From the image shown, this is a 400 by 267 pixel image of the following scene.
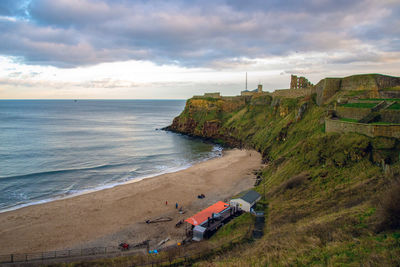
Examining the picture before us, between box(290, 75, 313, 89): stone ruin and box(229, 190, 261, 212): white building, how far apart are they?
172 ft

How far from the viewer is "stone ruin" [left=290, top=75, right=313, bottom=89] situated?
228 ft

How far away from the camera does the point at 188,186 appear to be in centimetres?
3897

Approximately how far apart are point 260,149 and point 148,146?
1256 inches

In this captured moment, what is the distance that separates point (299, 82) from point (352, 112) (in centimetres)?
4028

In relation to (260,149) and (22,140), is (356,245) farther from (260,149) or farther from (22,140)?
(22,140)

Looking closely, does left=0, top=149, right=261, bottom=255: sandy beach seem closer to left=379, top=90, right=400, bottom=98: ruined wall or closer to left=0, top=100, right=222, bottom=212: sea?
left=0, top=100, right=222, bottom=212: sea

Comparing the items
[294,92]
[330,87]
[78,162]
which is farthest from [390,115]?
[78,162]

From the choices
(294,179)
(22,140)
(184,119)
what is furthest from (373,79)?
(22,140)

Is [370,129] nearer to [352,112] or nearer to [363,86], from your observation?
[352,112]

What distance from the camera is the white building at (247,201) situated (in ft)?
81.4

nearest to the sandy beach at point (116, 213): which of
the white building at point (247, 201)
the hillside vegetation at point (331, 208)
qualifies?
the white building at point (247, 201)

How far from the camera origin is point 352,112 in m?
32.8

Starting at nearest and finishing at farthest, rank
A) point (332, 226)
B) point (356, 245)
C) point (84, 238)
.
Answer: point (356, 245)
point (332, 226)
point (84, 238)

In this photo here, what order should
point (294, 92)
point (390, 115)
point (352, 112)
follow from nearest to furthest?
1. point (390, 115)
2. point (352, 112)
3. point (294, 92)
